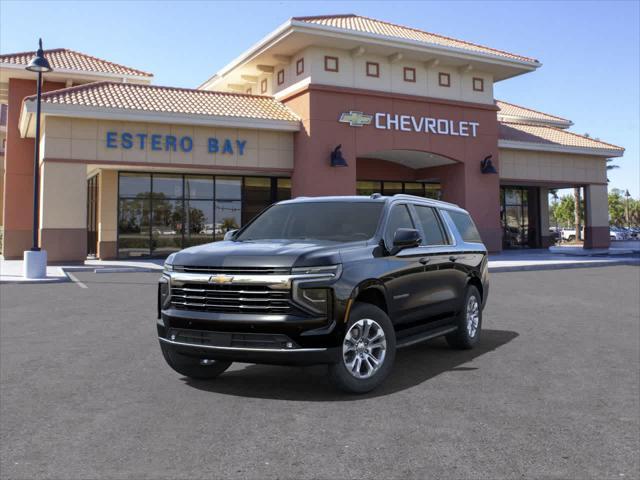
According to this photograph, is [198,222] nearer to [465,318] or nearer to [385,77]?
[385,77]

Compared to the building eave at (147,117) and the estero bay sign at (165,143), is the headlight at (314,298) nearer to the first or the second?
the building eave at (147,117)

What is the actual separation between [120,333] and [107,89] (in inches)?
749

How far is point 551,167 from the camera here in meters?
32.9

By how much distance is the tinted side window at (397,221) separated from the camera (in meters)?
6.33

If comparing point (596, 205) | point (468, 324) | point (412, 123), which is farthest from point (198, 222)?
point (596, 205)

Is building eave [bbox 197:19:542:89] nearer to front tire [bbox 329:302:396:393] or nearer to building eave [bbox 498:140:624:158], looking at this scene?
building eave [bbox 498:140:624:158]

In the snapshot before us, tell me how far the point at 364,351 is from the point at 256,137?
20.9 meters

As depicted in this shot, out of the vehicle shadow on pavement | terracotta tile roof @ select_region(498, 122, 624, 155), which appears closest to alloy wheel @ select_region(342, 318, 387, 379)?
the vehicle shadow on pavement

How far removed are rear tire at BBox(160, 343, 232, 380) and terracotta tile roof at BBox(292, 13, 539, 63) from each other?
2048 centimetres

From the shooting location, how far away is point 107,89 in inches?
987

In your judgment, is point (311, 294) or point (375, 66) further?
point (375, 66)

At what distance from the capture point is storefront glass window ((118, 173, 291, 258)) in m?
27.2

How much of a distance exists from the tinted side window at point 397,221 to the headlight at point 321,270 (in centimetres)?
105

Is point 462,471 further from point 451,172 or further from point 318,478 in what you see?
point 451,172
